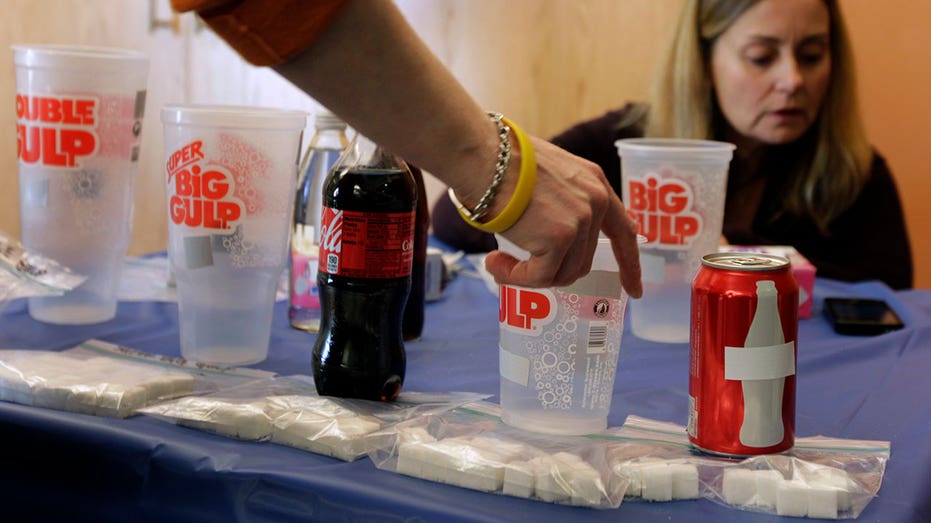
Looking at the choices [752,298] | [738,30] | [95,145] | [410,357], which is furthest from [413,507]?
[738,30]

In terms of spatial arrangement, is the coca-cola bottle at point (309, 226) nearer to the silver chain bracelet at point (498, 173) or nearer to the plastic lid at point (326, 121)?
the plastic lid at point (326, 121)

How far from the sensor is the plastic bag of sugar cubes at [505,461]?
0.75 m

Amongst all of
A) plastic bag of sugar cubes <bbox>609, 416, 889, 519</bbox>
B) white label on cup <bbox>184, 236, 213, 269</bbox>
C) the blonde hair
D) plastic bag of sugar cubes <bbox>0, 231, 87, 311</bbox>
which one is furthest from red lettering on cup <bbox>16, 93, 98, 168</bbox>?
the blonde hair

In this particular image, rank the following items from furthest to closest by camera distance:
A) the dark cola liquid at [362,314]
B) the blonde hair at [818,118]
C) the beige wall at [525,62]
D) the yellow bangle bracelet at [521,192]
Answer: the beige wall at [525,62], the blonde hair at [818,118], the dark cola liquid at [362,314], the yellow bangle bracelet at [521,192]

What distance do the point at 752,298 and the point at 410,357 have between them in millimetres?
475

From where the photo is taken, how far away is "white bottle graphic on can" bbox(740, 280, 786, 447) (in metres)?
0.78

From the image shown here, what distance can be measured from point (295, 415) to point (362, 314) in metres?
0.13

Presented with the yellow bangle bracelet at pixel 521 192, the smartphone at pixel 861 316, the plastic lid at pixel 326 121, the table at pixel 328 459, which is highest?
the plastic lid at pixel 326 121

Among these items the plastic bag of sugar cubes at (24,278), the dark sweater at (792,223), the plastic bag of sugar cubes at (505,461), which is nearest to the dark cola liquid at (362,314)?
the plastic bag of sugar cubes at (505,461)

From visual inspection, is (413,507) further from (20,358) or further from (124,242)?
(124,242)

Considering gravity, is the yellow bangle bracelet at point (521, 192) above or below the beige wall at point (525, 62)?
below

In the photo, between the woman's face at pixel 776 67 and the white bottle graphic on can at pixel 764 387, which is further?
the woman's face at pixel 776 67

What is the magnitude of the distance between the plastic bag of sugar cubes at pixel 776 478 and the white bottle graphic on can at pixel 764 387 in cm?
2

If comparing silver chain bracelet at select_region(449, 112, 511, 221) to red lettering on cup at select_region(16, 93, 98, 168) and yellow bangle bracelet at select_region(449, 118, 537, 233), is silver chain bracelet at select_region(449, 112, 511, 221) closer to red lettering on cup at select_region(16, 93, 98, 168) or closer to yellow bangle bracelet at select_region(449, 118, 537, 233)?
yellow bangle bracelet at select_region(449, 118, 537, 233)
